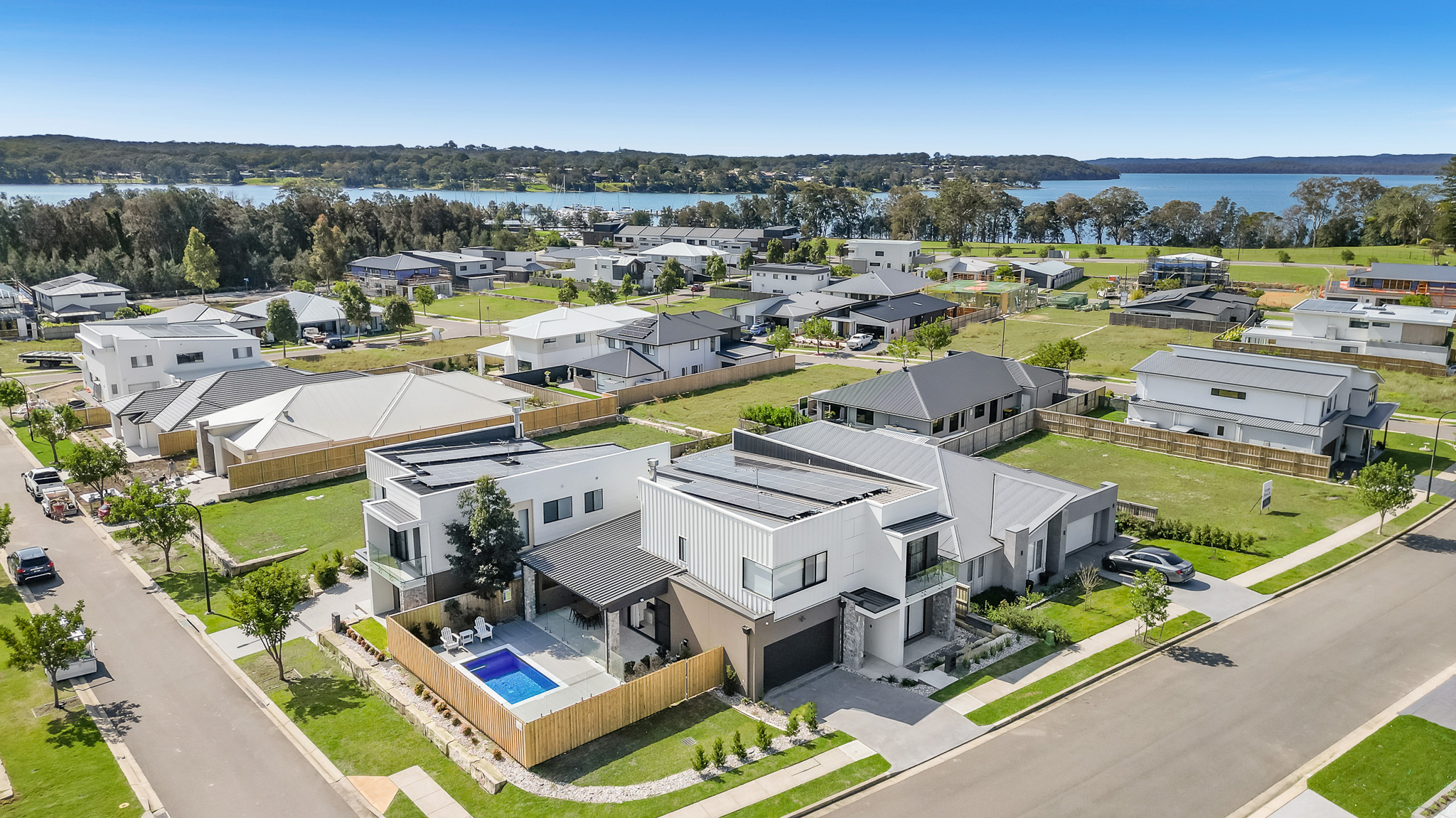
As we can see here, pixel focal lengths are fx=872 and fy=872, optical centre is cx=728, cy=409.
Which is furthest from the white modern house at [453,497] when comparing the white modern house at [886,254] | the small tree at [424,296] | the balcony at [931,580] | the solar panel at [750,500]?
the white modern house at [886,254]

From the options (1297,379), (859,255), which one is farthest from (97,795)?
(859,255)

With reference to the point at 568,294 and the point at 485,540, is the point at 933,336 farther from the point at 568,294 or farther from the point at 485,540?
the point at 485,540

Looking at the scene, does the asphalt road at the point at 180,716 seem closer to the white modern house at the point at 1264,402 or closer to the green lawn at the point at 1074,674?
the green lawn at the point at 1074,674

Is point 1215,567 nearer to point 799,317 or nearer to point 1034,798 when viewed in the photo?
point 1034,798

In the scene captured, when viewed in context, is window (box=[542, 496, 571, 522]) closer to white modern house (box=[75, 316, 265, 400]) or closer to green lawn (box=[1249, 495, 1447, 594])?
green lawn (box=[1249, 495, 1447, 594])

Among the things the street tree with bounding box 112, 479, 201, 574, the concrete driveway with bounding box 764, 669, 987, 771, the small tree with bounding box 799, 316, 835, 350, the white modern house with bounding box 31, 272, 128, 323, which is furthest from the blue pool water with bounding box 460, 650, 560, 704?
the white modern house with bounding box 31, 272, 128, 323

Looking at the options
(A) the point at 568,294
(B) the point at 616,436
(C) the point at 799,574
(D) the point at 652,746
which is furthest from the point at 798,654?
(A) the point at 568,294
